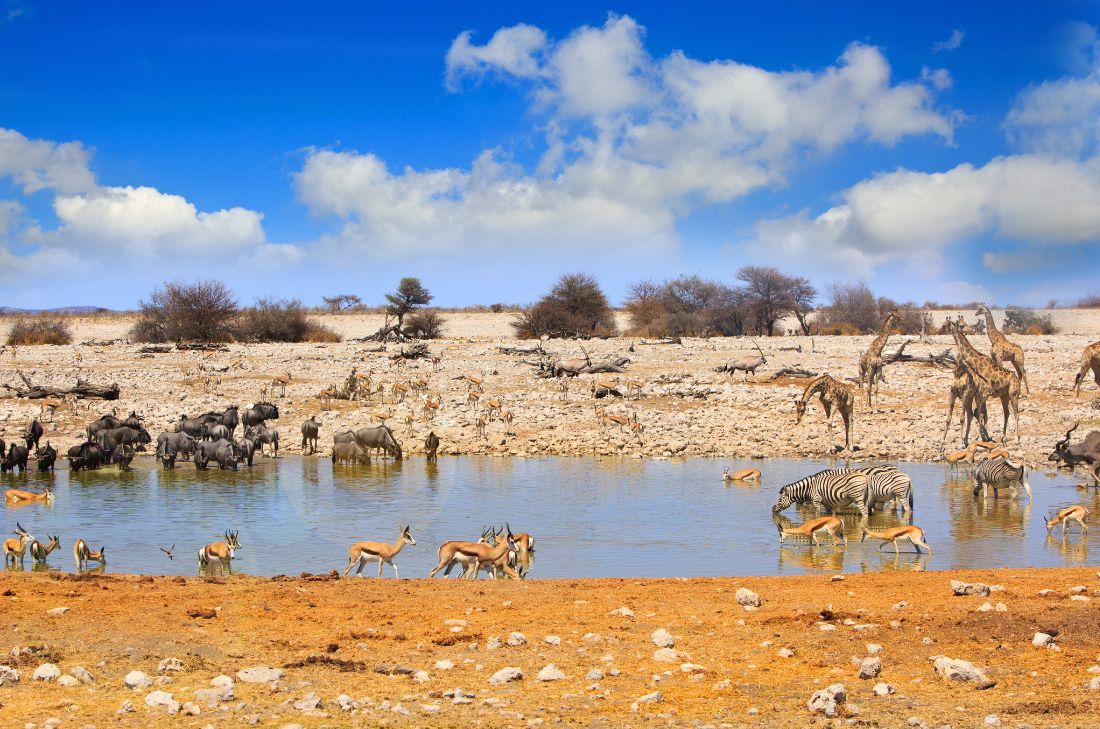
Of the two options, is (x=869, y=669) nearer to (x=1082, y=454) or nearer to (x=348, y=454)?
(x=1082, y=454)

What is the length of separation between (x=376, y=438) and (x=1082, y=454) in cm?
1228

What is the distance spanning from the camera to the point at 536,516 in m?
14.5

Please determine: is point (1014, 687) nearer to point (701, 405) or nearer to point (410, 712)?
point (410, 712)

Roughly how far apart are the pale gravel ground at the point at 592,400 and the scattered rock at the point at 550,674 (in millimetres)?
14024

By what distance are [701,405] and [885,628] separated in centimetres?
1684

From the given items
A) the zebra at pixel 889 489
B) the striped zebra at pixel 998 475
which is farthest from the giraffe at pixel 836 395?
the zebra at pixel 889 489

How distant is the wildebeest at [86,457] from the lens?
19.2 metres

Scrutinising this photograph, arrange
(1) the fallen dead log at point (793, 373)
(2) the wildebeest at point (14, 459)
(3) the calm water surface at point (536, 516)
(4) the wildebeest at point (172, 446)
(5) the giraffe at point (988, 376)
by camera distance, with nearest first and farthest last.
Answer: (3) the calm water surface at point (536, 516)
(2) the wildebeest at point (14, 459)
(5) the giraffe at point (988, 376)
(4) the wildebeest at point (172, 446)
(1) the fallen dead log at point (793, 373)

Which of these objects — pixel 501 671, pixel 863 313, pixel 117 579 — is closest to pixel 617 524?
pixel 117 579

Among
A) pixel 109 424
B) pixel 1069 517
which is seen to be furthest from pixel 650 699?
pixel 109 424

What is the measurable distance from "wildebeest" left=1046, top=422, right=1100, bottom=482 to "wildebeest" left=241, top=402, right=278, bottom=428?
15.1 metres

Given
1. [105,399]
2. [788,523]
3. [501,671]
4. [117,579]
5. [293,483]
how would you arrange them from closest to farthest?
[501,671], [117,579], [788,523], [293,483], [105,399]

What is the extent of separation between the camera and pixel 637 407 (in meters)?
24.6

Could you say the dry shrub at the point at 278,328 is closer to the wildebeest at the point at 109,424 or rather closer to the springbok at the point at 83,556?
the wildebeest at the point at 109,424
